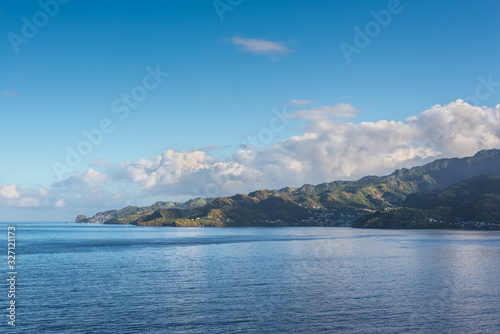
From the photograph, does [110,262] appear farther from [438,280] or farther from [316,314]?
[438,280]

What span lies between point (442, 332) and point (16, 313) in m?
73.0

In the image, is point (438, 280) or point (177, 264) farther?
point (177, 264)

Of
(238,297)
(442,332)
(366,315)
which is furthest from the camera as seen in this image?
(238,297)

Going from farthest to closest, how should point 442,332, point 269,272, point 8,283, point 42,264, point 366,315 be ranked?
point 42,264, point 269,272, point 8,283, point 366,315, point 442,332

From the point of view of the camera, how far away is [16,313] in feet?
222

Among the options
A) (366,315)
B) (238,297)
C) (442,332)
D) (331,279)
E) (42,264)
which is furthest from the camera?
(42,264)

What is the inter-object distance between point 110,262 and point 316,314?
105 meters

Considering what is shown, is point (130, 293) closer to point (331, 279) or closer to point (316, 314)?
point (316, 314)

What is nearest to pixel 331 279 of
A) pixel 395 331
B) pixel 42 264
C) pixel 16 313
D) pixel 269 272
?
pixel 269 272

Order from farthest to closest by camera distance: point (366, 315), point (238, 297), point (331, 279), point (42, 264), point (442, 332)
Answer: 1. point (42, 264)
2. point (331, 279)
3. point (238, 297)
4. point (366, 315)
5. point (442, 332)

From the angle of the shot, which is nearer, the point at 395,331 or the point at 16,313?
the point at 395,331

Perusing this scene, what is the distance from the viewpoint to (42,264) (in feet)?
454

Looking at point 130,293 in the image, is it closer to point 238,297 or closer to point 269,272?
point 238,297

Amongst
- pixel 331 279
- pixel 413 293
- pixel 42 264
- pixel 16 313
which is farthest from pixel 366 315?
pixel 42 264
